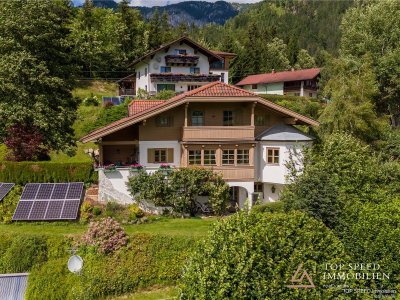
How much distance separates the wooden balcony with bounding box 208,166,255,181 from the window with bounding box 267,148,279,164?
157 centimetres

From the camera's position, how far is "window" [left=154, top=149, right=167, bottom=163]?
28.2 m

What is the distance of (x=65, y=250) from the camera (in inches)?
768

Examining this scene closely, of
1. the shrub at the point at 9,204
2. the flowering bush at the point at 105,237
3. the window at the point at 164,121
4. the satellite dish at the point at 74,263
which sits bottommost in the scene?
the satellite dish at the point at 74,263

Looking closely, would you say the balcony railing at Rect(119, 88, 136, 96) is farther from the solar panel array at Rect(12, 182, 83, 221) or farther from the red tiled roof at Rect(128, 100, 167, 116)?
the solar panel array at Rect(12, 182, 83, 221)

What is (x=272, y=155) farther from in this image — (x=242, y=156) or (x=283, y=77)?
(x=283, y=77)

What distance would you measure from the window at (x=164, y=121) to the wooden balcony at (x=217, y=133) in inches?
53.9

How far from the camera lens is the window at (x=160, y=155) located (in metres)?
28.2

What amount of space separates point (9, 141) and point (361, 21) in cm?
3429

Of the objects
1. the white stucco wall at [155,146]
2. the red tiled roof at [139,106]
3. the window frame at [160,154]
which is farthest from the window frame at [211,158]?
the red tiled roof at [139,106]

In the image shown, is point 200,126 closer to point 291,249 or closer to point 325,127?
point 325,127

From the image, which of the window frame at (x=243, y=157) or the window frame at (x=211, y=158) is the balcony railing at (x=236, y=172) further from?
the window frame at (x=211, y=158)

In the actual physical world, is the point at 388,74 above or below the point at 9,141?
above

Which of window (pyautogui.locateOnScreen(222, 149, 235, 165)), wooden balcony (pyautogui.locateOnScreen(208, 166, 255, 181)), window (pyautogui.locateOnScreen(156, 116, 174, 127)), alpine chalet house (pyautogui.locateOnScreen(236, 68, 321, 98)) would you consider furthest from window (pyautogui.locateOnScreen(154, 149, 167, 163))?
alpine chalet house (pyautogui.locateOnScreen(236, 68, 321, 98))

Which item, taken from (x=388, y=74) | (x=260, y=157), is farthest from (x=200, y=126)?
(x=388, y=74)
